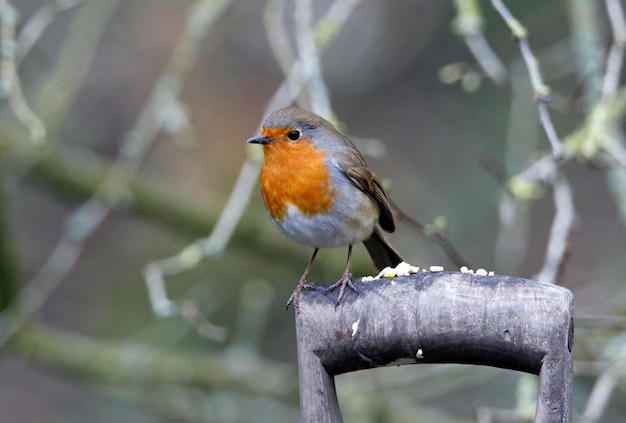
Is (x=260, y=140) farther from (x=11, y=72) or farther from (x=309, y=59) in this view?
(x=11, y=72)

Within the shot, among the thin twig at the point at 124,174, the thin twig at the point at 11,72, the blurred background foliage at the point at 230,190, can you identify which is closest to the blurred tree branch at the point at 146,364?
the blurred background foliage at the point at 230,190

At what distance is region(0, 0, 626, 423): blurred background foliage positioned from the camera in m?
4.93

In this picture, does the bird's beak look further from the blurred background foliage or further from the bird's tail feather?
the bird's tail feather

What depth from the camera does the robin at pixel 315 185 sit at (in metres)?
4.02

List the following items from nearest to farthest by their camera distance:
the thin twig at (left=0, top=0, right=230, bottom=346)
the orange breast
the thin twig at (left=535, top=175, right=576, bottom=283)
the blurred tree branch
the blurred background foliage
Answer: the orange breast → the thin twig at (left=535, top=175, right=576, bottom=283) → the blurred background foliage → the thin twig at (left=0, top=0, right=230, bottom=346) → the blurred tree branch

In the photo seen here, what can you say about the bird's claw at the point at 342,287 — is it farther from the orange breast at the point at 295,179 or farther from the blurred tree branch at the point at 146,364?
the blurred tree branch at the point at 146,364

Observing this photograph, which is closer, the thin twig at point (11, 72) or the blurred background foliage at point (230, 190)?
the thin twig at point (11, 72)

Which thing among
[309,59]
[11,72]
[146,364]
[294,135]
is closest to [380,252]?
[294,135]

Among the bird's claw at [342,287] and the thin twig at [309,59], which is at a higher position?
the thin twig at [309,59]

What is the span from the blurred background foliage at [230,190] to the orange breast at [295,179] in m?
0.22

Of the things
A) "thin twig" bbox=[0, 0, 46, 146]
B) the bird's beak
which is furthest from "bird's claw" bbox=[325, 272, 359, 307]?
"thin twig" bbox=[0, 0, 46, 146]

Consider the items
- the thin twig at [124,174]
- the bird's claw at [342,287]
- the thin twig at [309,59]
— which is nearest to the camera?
the bird's claw at [342,287]

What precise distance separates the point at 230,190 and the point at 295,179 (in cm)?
370

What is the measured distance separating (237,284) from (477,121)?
2.91 metres
